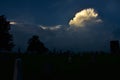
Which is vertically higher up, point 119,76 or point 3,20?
point 3,20

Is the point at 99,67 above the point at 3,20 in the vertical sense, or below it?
below

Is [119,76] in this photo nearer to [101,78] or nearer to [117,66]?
[101,78]

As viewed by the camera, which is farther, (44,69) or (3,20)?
(3,20)

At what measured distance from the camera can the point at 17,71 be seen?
615cm

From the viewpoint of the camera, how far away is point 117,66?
2361 centimetres

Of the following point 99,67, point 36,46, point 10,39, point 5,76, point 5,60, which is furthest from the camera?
point 36,46

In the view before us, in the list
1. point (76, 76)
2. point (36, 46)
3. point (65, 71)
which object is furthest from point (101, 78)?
point (36, 46)

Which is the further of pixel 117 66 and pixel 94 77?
pixel 117 66

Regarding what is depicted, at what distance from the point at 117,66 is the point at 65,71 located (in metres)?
4.51

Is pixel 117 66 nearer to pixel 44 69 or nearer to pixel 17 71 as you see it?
pixel 44 69

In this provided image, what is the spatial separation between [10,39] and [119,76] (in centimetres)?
5485

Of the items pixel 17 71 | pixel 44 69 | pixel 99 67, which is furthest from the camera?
pixel 99 67

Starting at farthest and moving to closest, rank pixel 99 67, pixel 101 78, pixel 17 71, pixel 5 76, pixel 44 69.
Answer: pixel 99 67
pixel 5 76
pixel 101 78
pixel 44 69
pixel 17 71

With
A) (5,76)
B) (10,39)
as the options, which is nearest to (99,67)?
(5,76)
